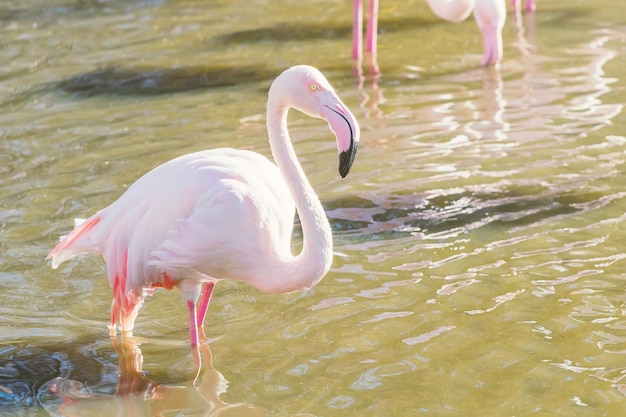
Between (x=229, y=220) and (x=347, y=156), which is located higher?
(x=347, y=156)

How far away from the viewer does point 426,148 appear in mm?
6906

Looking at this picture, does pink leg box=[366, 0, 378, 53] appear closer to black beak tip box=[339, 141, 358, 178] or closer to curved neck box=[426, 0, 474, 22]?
curved neck box=[426, 0, 474, 22]

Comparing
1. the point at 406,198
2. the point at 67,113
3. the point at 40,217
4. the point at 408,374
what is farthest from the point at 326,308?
the point at 67,113

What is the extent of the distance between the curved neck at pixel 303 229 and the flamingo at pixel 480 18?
4958mm

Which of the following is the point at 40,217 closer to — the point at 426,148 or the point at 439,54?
the point at 426,148

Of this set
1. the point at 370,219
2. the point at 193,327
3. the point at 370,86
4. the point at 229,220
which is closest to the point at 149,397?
the point at 193,327

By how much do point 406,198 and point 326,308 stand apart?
148 cm

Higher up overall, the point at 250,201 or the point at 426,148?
the point at 250,201

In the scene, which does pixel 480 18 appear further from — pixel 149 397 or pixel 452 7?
pixel 149 397

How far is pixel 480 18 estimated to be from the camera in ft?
28.9

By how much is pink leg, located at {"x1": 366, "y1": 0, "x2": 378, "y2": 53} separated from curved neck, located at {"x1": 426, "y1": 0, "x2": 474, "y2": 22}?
49cm

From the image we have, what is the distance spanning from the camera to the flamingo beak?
12.4 ft

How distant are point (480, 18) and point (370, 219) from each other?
358cm

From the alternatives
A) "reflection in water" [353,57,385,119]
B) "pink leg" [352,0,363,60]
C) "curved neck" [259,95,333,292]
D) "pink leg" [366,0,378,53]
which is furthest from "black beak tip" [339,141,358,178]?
"pink leg" [366,0,378,53]
